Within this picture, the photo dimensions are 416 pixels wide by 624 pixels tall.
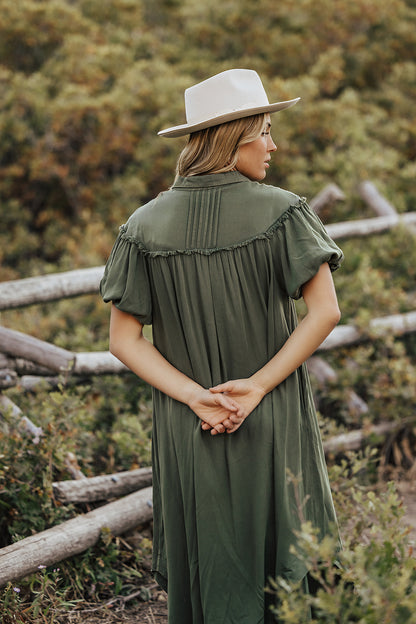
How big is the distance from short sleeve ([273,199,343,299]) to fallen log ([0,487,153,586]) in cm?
155

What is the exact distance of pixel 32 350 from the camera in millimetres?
3834

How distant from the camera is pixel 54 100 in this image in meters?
7.76

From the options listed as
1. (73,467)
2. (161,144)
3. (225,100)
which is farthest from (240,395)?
(161,144)

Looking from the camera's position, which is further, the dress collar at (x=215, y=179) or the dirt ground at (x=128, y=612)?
the dirt ground at (x=128, y=612)

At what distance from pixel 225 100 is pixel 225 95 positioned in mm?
16

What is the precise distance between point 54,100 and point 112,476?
5424mm

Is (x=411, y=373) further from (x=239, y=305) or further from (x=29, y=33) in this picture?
(x=29, y=33)

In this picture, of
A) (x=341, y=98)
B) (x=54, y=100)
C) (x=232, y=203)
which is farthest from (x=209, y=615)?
(x=341, y=98)

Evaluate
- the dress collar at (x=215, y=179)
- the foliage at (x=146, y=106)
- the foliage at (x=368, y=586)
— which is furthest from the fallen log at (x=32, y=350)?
the foliage at (x=146, y=106)

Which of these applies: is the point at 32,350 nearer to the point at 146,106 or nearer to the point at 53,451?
the point at 53,451

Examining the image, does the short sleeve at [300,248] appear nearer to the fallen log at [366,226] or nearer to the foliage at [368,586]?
the foliage at [368,586]

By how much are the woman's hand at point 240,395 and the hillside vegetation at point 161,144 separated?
5.22ft

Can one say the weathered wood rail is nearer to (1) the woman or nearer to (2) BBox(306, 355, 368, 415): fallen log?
(2) BBox(306, 355, 368, 415): fallen log

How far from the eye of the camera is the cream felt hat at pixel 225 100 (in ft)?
6.68
